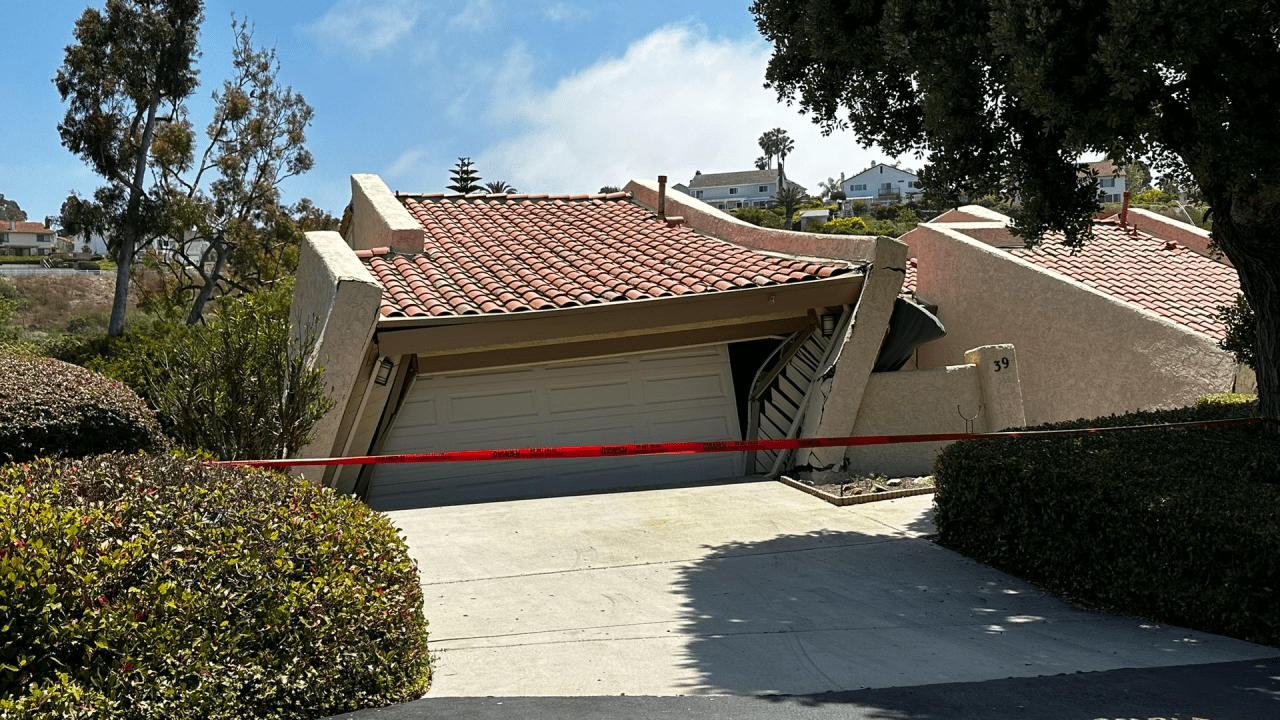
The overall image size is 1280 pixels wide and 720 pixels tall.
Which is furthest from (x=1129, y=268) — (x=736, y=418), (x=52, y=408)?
(x=52, y=408)

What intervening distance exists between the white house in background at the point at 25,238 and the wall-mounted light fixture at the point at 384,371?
367 ft

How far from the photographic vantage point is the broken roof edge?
528 inches

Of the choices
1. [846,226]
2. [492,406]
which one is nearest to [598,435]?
[492,406]

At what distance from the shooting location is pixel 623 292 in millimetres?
12859

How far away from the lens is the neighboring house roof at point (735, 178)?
4680 inches

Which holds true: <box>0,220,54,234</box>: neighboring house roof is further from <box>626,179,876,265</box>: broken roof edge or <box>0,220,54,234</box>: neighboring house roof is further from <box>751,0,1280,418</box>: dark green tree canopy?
<box>751,0,1280,418</box>: dark green tree canopy

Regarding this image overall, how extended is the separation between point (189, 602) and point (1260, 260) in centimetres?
793

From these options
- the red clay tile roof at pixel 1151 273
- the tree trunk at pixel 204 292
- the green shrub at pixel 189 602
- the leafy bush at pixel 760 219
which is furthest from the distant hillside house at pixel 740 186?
the green shrub at pixel 189 602

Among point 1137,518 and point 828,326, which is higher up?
point 828,326

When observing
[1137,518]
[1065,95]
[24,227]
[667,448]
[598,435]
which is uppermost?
[24,227]

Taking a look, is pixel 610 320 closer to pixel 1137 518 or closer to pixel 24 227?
pixel 1137 518

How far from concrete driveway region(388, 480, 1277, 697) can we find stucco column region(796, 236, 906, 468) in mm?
1908

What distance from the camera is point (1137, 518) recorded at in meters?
7.11

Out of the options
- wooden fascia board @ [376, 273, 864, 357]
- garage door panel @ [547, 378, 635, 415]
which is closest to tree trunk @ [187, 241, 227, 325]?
garage door panel @ [547, 378, 635, 415]
